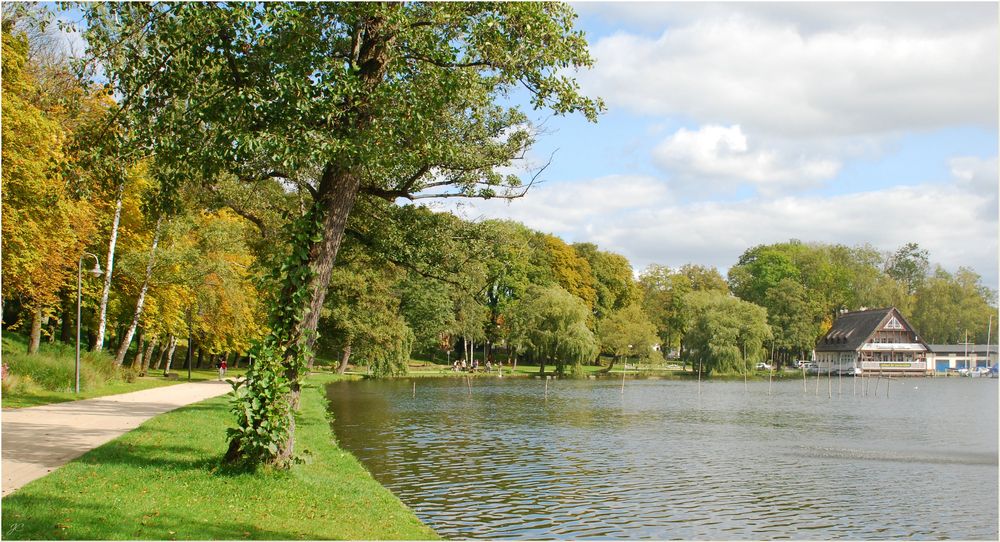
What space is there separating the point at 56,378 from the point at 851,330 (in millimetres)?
85953

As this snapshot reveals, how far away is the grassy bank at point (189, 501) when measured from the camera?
27.8 ft

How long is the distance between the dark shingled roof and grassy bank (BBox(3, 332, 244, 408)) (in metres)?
78.5

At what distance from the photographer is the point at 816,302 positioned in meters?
92.0

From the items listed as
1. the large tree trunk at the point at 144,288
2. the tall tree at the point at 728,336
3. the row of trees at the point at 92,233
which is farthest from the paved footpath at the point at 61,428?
the tall tree at the point at 728,336

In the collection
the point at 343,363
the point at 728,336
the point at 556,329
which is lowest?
the point at 343,363

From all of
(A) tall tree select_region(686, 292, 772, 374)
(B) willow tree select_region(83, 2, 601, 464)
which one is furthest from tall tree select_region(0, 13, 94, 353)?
(A) tall tree select_region(686, 292, 772, 374)

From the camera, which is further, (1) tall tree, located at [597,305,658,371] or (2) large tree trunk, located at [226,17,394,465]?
(1) tall tree, located at [597,305,658,371]

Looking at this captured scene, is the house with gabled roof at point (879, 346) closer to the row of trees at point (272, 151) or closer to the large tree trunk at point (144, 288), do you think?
the row of trees at point (272, 151)

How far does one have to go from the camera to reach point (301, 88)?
11055 mm

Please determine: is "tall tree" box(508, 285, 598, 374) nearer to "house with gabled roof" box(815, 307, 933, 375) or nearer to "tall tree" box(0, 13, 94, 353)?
"house with gabled roof" box(815, 307, 933, 375)

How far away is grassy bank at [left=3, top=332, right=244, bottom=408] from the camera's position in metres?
21.8

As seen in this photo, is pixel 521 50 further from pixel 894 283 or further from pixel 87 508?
pixel 894 283

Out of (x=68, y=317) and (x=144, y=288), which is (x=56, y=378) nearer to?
(x=144, y=288)

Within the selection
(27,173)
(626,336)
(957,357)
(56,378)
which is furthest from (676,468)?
(957,357)
